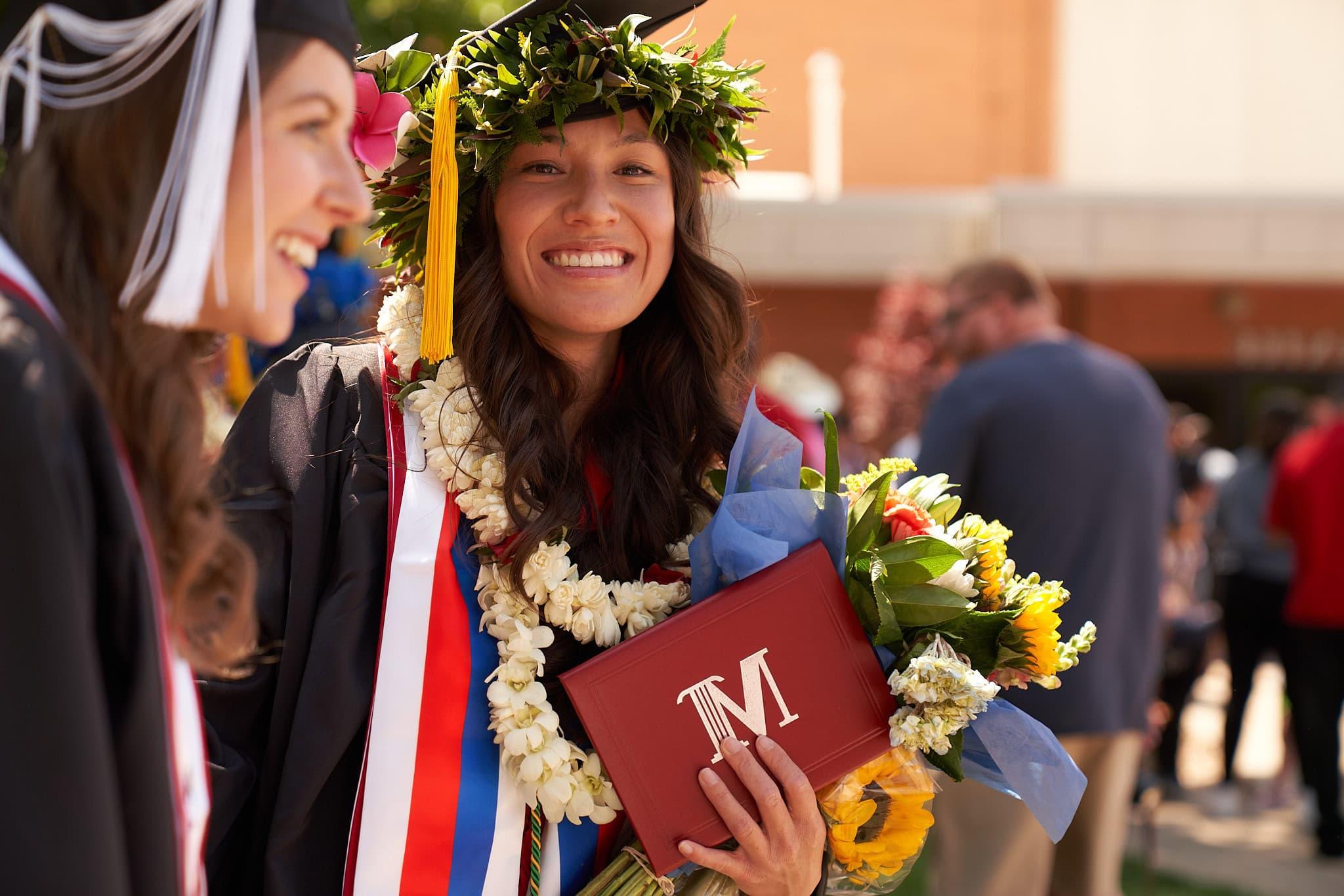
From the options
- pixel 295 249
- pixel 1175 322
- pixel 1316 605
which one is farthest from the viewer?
pixel 1175 322

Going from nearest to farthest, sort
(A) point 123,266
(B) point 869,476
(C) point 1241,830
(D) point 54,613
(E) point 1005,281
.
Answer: (D) point 54,613 → (A) point 123,266 → (B) point 869,476 → (E) point 1005,281 → (C) point 1241,830

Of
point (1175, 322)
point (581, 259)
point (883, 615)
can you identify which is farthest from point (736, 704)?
point (1175, 322)

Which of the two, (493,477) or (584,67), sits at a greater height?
(584,67)

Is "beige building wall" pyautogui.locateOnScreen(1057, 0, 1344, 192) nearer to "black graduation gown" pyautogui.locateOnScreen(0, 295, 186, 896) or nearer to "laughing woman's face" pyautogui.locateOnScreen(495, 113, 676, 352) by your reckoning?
"laughing woman's face" pyautogui.locateOnScreen(495, 113, 676, 352)

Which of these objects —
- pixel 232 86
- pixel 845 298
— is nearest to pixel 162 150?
pixel 232 86

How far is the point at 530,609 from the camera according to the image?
1.97m

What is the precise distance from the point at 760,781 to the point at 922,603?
13.6 inches

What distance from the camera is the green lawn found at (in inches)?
223

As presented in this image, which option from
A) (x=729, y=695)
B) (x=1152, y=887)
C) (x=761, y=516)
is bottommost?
(x=1152, y=887)

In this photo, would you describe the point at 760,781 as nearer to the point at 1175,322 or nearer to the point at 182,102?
the point at 182,102

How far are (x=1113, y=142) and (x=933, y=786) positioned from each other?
15753mm

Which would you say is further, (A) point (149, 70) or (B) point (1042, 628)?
(B) point (1042, 628)

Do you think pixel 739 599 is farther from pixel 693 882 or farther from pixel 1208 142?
pixel 1208 142

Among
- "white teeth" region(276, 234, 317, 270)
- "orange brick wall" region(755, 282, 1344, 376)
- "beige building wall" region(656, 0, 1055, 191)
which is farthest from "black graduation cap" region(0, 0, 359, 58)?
"beige building wall" region(656, 0, 1055, 191)
